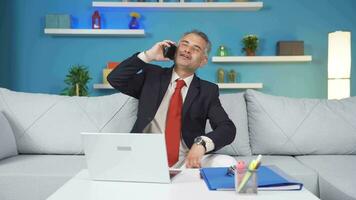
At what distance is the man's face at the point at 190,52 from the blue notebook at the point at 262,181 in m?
0.87

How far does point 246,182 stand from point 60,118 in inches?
63.6

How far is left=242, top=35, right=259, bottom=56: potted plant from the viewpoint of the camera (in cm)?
354

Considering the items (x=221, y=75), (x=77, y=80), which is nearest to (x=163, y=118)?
(x=77, y=80)

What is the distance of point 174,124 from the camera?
6.22ft

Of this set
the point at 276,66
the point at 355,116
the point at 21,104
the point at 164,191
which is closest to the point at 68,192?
the point at 164,191

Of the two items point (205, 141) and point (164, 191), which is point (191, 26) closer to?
point (205, 141)

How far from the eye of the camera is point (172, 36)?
369cm

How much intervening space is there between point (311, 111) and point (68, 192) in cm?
180

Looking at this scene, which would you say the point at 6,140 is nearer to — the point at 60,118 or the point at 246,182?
the point at 60,118

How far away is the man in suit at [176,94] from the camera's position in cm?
192

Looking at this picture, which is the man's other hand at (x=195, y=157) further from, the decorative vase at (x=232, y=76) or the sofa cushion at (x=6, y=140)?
the decorative vase at (x=232, y=76)

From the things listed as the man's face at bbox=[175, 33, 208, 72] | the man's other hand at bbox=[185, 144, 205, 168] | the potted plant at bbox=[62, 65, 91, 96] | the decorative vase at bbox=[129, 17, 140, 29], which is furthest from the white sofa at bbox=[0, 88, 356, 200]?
the decorative vase at bbox=[129, 17, 140, 29]

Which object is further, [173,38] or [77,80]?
[173,38]

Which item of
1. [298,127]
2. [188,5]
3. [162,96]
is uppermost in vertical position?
[188,5]
